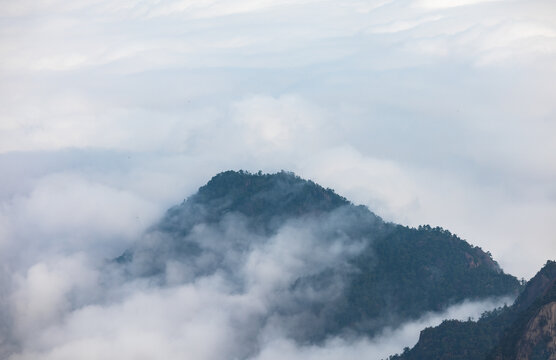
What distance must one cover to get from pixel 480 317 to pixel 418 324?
15237 mm

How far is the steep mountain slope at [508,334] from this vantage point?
144875 mm

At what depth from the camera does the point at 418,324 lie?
192 meters

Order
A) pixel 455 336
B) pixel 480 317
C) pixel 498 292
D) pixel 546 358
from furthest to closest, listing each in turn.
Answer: pixel 498 292
pixel 480 317
pixel 455 336
pixel 546 358

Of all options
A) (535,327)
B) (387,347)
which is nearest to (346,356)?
(387,347)

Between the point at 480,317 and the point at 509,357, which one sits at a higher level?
the point at 509,357

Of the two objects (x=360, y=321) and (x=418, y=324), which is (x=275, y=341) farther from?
(x=418, y=324)

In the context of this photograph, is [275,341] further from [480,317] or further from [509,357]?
Result: [509,357]

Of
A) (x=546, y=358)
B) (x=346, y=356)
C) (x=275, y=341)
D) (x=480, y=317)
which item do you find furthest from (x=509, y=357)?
(x=275, y=341)

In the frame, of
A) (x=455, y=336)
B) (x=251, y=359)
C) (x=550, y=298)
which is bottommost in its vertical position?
(x=251, y=359)

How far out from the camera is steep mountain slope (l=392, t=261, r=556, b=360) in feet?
475

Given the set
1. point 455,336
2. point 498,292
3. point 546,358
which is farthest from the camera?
point 498,292

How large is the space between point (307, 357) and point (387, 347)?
705 inches

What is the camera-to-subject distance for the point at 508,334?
152 m

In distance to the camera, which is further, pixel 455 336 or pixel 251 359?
pixel 251 359
